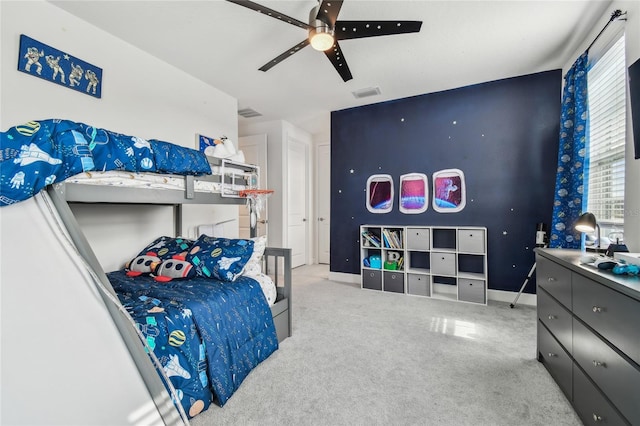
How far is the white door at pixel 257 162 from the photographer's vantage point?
15.6 feet

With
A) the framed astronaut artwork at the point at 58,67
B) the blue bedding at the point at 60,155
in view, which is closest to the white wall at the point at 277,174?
the framed astronaut artwork at the point at 58,67

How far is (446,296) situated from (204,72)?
151 inches

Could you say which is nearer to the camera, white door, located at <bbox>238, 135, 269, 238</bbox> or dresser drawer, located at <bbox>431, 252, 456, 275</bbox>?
dresser drawer, located at <bbox>431, 252, 456, 275</bbox>

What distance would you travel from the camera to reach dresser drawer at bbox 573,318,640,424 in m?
0.98

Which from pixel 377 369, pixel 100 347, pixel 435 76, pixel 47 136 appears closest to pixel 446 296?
pixel 377 369

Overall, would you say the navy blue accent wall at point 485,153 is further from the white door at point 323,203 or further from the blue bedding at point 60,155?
the blue bedding at point 60,155

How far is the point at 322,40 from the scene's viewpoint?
1879 mm

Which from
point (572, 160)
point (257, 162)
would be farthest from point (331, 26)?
point (257, 162)

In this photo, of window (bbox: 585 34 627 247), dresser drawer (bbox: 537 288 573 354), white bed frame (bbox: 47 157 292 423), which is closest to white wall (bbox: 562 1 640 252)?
window (bbox: 585 34 627 247)

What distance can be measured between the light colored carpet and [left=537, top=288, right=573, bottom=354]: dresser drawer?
12.5 inches

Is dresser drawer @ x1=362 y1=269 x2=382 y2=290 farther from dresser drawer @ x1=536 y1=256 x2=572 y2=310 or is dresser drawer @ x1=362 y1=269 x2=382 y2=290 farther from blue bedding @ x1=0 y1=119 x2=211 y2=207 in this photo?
blue bedding @ x1=0 y1=119 x2=211 y2=207

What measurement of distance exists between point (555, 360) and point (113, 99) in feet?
12.6

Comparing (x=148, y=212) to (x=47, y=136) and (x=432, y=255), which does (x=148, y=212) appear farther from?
(x=432, y=255)

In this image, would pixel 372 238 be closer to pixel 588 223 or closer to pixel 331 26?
pixel 588 223
